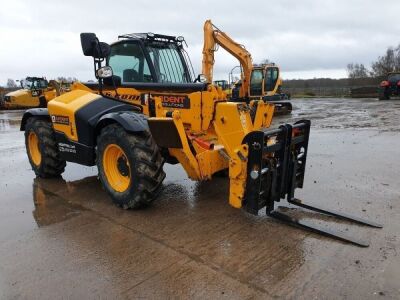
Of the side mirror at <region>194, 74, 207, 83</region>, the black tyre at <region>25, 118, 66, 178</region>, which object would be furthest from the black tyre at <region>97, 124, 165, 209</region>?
the black tyre at <region>25, 118, 66, 178</region>

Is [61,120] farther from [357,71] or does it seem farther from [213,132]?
[357,71]

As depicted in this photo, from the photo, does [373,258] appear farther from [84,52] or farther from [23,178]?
[23,178]

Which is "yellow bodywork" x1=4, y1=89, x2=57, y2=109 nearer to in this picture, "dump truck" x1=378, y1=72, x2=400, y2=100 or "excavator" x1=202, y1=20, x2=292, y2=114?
"excavator" x1=202, y1=20, x2=292, y2=114

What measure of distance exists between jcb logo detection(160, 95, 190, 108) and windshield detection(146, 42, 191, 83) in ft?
1.32

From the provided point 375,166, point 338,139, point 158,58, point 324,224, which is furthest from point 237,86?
point 324,224

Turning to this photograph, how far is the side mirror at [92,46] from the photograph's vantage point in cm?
530

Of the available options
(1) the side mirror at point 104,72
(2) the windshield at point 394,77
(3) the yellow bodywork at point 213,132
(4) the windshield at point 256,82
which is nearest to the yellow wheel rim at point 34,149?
(1) the side mirror at point 104,72

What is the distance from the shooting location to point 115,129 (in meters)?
4.95

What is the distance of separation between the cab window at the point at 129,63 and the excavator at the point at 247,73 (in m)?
8.32

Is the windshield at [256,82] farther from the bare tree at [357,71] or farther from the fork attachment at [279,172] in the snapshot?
the bare tree at [357,71]

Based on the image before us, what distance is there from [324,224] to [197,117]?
6.72 ft

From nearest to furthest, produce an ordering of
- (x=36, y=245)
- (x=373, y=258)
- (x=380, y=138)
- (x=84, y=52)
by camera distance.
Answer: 1. (x=373, y=258)
2. (x=36, y=245)
3. (x=84, y=52)
4. (x=380, y=138)

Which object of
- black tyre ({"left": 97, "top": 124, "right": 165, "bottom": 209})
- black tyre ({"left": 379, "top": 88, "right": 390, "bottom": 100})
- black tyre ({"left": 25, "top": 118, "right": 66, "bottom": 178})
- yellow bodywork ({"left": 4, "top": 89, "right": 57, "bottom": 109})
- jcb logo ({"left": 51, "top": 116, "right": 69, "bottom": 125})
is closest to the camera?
black tyre ({"left": 97, "top": 124, "right": 165, "bottom": 209})

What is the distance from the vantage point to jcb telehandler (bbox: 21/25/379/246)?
4348mm
